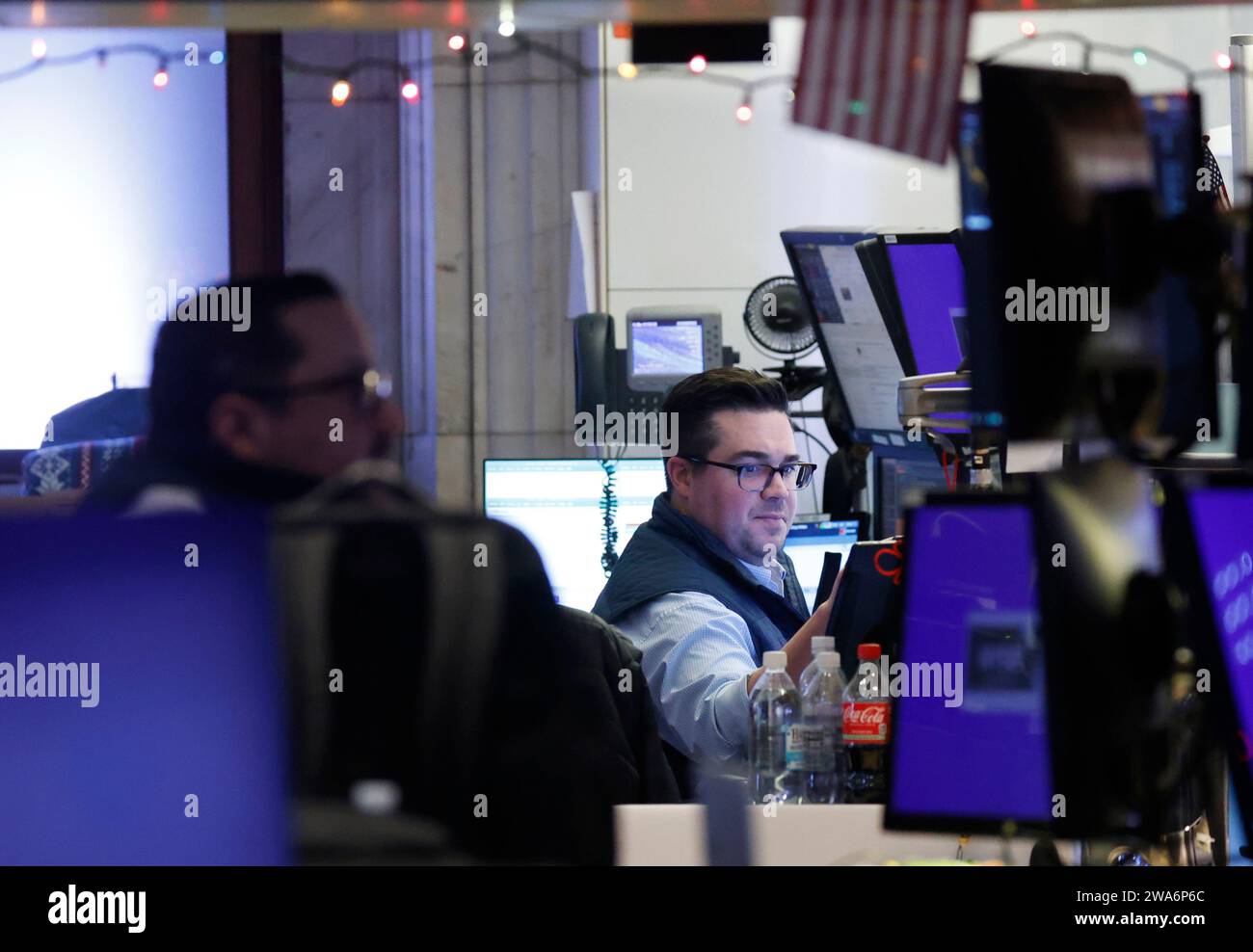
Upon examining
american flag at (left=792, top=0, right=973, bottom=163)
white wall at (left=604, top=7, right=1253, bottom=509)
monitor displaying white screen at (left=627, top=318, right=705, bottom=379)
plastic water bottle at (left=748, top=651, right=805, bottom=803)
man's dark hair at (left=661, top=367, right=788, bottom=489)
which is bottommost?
plastic water bottle at (left=748, top=651, right=805, bottom=803)

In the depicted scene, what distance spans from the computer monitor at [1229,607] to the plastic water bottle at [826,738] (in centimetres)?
66

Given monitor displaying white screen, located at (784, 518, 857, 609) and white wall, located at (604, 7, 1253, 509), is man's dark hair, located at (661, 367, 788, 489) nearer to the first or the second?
monitor displaying white screen, located at (784, 518, 857, 609)

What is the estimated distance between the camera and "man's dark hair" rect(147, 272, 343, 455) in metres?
1.11

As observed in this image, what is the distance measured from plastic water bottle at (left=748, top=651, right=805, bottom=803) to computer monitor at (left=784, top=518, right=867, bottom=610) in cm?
131

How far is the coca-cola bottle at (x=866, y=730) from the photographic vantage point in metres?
1.77

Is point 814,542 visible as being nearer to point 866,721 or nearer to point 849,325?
point 849,325

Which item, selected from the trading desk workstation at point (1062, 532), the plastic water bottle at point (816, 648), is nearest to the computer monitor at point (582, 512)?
the trading desk workstation at point (1062, 532)

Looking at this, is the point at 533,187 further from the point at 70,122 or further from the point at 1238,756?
the point at 1238,756

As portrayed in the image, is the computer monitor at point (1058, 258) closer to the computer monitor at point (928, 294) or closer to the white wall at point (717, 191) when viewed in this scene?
the computer monitor at point (928, 294)

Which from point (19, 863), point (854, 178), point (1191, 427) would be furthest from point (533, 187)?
point (1191, 427)

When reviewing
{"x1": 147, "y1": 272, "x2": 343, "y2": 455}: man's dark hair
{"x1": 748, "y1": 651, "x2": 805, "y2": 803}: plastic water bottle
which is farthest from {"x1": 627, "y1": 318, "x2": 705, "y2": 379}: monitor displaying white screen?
{"x1": 147, "y1": 272, "x2": 343, "y2": 455}: man's dark hair

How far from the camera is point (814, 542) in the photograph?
3453 mm
